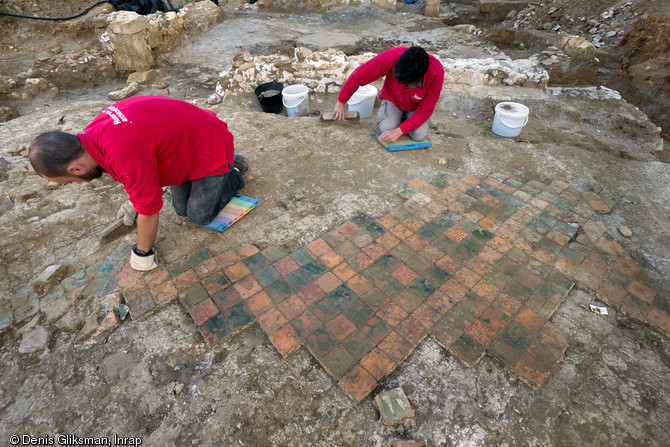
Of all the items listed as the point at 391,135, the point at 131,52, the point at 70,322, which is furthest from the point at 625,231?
the point at 131,52

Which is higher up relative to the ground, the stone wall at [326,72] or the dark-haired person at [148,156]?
the dark-haired person at [148,156]

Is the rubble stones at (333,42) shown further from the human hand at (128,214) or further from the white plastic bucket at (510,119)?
the human hand at (128,214)

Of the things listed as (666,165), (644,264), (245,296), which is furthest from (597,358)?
(666,165)

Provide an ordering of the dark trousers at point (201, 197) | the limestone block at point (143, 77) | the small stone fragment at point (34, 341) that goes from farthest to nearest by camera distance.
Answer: the limestone block at point (143, 77), the dark trousers at point (201, 197), the small stone fragment at point (34, 341)

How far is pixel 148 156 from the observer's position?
7.25 feet

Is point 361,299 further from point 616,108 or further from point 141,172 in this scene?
point 616,108

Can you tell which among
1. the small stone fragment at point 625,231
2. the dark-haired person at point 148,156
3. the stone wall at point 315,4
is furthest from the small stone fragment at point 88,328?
the stone wall at point 315,4

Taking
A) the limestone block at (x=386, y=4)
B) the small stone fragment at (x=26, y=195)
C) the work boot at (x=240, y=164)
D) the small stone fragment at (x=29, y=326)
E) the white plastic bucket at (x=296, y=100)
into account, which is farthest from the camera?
the limestone block at (x=386, y=4)

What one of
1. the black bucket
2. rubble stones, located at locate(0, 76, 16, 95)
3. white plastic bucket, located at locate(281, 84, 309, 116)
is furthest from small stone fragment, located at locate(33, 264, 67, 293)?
rubble stones, located at locate(0, 76, 16, 95)

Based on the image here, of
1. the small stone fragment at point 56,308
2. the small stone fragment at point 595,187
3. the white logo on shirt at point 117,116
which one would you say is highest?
the white logo on shirt at point 117,116

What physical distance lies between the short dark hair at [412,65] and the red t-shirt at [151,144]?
1809 mm

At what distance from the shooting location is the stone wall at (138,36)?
7.36m

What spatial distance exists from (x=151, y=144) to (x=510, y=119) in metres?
4.18

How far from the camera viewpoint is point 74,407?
6.04ft
